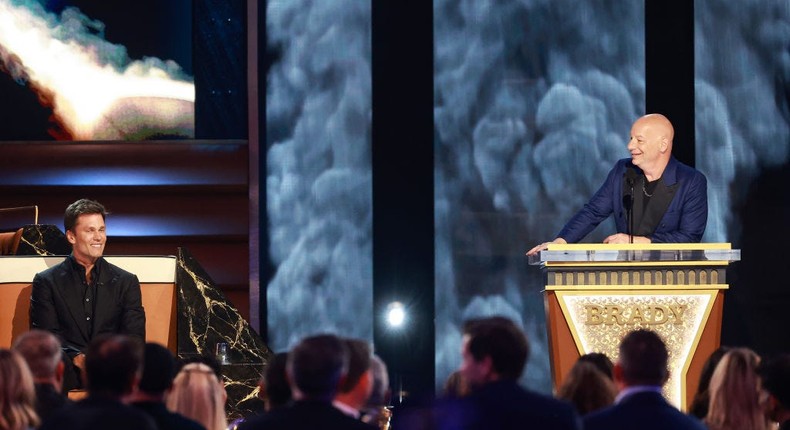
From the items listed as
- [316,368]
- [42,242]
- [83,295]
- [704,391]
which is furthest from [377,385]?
[42,242]

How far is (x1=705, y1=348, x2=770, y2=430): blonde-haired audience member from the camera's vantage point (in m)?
3.36

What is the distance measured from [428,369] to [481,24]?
79.2 inches

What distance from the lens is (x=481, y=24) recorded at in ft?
24.4

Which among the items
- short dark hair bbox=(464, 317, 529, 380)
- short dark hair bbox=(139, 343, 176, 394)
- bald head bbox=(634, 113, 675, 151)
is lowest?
short dark hair bbox=(139, 343, 176, 394)

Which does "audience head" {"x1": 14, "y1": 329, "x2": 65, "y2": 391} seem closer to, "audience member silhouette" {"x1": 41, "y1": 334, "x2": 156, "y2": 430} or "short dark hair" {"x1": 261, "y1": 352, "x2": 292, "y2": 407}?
"audience member silhouette" {"x1": 41, "y1": 334, "x2": 156, "y2": 430}

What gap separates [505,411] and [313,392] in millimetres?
421

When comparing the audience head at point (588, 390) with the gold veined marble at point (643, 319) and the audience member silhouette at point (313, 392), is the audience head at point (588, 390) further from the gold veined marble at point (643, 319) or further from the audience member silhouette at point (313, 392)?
the gold veined marble at point (643, 319)

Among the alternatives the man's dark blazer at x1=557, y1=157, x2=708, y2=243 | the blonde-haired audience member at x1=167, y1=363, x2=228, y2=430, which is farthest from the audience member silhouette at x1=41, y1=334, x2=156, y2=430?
the man's dark blazer at x1=557, y1=157, x2=708, y2=243

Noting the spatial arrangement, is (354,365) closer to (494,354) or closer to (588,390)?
(494,354)

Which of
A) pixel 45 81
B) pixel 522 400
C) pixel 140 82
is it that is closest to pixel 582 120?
pixel 140 82

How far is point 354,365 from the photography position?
9.75 ft

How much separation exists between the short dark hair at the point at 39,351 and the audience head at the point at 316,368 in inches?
30.8

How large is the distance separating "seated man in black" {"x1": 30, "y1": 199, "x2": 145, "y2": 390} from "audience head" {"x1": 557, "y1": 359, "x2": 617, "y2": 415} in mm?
2192

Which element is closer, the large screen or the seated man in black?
the seated man in black
